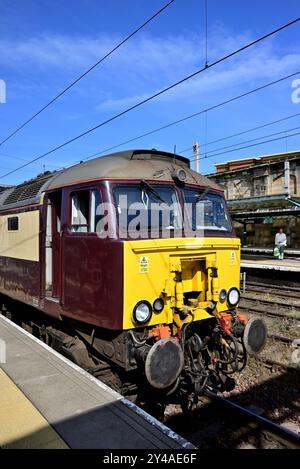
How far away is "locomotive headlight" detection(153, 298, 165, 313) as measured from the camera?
4.87 metres

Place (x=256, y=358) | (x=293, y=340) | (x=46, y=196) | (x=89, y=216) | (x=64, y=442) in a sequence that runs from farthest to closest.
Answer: (x=293, y=340)
(x=256, y=358)
(x=46, y=196)
(x=89, y=216)
(x=64, y=442)

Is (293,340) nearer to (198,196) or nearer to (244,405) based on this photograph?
(244,405)

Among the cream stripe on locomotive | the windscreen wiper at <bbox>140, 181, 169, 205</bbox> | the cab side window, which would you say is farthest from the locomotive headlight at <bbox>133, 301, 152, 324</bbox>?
the cream stripe on locomotive

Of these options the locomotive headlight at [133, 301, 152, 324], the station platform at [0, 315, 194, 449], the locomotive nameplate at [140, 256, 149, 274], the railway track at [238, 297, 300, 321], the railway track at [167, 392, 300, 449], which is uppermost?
the locomotive nameplate at [140, 256, 149, 274]

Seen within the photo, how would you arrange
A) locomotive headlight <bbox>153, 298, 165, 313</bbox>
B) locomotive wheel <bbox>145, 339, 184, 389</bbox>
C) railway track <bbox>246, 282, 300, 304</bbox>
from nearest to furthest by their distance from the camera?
locomotive wheel <bbox>145, 339, 184, 389</bbox>
locomotive headlight <bbox>153, 298, 165, 313</bbox>
railway track <bbox>246, 282, 300, 304</bbox>

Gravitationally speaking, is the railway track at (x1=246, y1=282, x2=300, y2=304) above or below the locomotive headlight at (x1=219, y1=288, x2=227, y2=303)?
below

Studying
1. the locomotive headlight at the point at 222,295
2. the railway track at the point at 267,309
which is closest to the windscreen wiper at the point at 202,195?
the locomotive headlight at the point at 222,295

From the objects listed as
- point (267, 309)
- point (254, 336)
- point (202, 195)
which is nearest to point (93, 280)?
point (202, 195)

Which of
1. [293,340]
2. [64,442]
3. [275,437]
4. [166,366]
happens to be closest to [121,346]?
[166,366]

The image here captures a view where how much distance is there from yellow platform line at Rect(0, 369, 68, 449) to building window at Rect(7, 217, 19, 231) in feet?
12.8

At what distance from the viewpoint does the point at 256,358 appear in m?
7.51

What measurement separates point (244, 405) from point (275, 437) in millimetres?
1115

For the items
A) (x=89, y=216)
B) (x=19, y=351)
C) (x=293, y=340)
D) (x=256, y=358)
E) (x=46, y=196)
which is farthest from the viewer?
(x=293, y=340)

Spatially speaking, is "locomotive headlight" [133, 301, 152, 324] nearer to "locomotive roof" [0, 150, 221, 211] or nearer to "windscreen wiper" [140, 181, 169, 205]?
"windscreen wiper" [140, 181, 169, 205]
